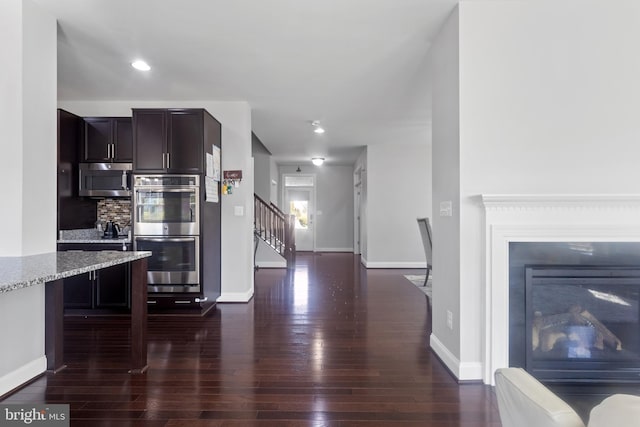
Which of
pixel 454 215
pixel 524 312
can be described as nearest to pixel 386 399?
pixel 524 312

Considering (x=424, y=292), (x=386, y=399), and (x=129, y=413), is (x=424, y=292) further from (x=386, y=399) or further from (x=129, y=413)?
(x=129, y=413)

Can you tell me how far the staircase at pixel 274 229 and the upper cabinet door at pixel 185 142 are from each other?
3451 millimetres

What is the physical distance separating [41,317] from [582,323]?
3.80 m

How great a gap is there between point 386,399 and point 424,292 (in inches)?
125

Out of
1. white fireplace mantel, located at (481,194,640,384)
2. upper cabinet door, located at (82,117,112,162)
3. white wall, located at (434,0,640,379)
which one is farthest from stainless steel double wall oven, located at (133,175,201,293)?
white fireplace mantel, located at (481,194,640,384)

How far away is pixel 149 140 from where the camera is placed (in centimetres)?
402

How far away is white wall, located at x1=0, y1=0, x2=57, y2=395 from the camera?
7.66 ft

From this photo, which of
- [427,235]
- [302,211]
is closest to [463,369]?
[427,235]

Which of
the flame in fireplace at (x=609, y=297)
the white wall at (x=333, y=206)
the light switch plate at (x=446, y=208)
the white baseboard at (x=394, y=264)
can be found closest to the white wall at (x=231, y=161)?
the light switch plate at (x=446, y=208)

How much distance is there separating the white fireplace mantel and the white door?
A: 8.74 metres

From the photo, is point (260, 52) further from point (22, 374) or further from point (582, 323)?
point (582, 323)

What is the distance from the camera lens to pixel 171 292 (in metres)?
4.04

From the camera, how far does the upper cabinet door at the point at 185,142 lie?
159 inches

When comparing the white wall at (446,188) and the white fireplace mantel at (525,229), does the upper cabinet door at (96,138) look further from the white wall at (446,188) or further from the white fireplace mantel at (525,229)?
the white fireplace mantel at (525,229)
